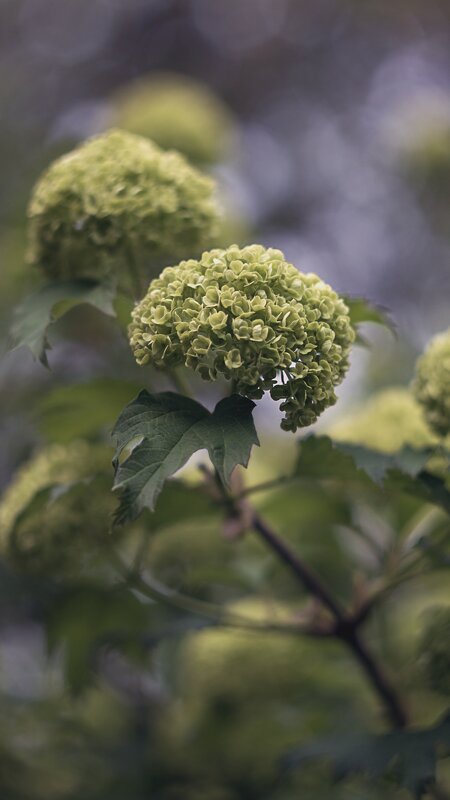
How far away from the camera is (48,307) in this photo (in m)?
2.06

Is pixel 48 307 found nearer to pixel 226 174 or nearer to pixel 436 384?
pixel 436 384

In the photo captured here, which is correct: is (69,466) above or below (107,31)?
below

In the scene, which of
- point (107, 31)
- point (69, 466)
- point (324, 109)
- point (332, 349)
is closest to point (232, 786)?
point (69, 466)

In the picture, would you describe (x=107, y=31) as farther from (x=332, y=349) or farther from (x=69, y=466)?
(x=332, y=349)

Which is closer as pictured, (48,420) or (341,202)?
(48,420)

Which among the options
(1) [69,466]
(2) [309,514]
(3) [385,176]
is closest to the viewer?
(1) [69,466]

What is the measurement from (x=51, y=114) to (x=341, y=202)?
7.94 ft

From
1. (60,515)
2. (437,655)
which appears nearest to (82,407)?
(60,515)

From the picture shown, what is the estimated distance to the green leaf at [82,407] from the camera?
2.32 m

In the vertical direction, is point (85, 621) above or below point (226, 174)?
below

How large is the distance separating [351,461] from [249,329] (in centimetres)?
64

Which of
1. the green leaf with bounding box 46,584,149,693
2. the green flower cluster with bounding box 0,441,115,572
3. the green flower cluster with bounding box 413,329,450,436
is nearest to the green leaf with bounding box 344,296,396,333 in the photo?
the green flower cluster with bounding box 413,329,450,436

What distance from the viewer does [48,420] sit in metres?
2.56

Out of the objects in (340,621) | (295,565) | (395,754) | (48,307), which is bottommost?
(395,754)
